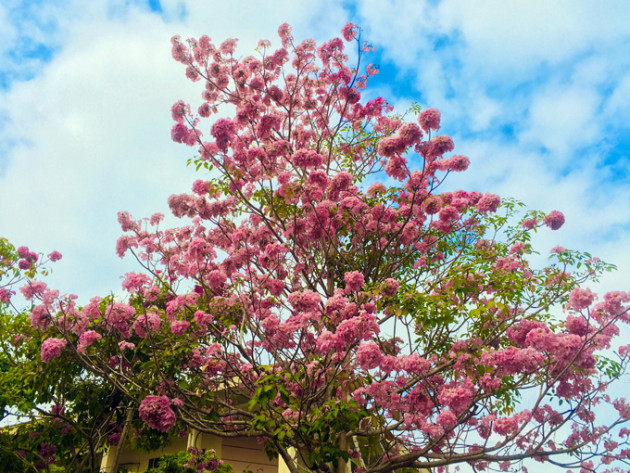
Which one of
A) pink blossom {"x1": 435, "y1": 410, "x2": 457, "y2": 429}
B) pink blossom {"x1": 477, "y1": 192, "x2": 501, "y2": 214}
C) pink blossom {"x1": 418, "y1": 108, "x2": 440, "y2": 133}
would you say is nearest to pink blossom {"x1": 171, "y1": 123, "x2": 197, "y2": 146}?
pink blossom {"x1": 418, "y1": 108, "x2": 440, "y2": 133}

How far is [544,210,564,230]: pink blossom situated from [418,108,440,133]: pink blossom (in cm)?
253

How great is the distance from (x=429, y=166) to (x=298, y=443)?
3.77 meters

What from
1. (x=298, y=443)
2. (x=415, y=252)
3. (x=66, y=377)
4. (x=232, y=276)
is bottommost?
(x=298, y=443)

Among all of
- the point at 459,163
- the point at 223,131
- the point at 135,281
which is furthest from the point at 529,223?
the point at 135,281

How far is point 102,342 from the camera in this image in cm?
721

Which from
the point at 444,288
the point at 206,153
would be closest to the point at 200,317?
the point at 206,153

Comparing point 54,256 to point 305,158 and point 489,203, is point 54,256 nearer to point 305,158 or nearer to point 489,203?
point 305,158

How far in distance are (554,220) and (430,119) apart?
2.72 m

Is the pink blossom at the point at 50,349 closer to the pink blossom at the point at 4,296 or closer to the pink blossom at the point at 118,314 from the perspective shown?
the pink blossom at the point at 118,314

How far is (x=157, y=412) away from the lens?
202 inches

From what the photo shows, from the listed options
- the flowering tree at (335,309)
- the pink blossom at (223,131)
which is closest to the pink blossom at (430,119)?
the flowering tree at (335,309)

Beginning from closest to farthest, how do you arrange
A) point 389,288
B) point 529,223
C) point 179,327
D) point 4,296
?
point 389,288, point 179,327, point 529,223, point 4,296

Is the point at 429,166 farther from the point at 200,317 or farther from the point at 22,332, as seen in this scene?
the point at 22,332

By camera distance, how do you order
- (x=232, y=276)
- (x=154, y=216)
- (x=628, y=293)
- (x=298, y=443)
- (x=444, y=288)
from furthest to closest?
(x=154, y=216) < (x=232, y=276) < (x=444, y=288) < (x=298, y=443) < (x=628, y=293)
